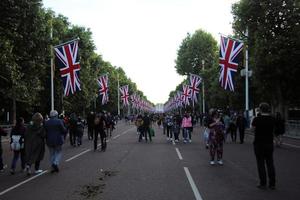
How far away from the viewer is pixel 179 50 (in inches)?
4341

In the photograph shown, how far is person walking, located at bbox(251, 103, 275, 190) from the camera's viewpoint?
11352 millimetres

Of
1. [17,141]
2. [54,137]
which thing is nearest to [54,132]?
[54,137]

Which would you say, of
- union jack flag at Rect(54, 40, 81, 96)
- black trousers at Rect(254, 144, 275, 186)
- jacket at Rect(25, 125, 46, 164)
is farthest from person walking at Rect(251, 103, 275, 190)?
union jack flag at Rect(54, 40, 81, 96)

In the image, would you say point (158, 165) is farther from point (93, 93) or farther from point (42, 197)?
point (93, 93)

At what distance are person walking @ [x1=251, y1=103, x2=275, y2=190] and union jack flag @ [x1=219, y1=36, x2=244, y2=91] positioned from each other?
21045mm

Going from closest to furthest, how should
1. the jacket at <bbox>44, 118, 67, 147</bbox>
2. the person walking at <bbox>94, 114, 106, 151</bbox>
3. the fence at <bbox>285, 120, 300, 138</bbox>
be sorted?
the jacket at <bbox>44, 118, 67, 147</bbox> → the person walking at <bbox>94, 114, 106, 151</bbox> → the fence at <bbox>285, 120, 300, 138</bbox>

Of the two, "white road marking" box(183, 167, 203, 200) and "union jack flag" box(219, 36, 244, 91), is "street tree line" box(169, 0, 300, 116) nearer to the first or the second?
"union jack flag" box(219, 36, 244, 91)

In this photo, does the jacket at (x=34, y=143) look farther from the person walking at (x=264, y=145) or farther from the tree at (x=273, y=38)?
the tree at (x=273, y=38)

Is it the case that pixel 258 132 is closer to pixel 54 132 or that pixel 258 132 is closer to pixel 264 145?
pixel 264 145

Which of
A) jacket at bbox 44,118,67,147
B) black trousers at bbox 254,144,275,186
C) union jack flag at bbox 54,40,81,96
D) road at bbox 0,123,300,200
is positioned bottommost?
road at bbox 0,123,300,200

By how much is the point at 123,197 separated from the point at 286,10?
117 feet

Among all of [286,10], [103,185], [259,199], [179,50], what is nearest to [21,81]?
[286,10]

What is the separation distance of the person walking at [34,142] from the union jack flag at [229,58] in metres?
19.8

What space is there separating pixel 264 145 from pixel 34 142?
21.3 ft
